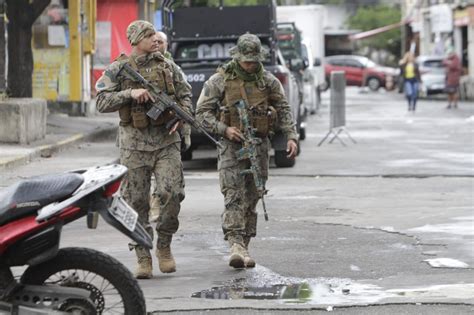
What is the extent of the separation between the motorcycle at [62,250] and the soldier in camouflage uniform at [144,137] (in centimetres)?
269

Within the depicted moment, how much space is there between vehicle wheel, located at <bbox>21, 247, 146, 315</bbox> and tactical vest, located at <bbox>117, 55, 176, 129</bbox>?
281cm

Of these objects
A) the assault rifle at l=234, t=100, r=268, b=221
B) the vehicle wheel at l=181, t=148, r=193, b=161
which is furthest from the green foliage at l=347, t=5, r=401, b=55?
the assault rifle at l=234, t=100, r=268, b=221

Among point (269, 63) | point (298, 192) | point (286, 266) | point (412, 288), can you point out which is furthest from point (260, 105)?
point (269, 63)

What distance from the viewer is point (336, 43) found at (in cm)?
8806

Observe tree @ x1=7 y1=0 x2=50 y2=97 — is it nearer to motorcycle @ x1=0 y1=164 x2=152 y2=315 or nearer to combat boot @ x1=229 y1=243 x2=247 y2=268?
combat boot @ x1=229 y1=243 x2=247 y2=268

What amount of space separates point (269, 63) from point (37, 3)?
4.78 m

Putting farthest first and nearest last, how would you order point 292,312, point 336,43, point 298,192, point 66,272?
point 336,43
point 298,192
point 292,312
point 66,272

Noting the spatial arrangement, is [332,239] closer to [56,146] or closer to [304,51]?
[56,146]

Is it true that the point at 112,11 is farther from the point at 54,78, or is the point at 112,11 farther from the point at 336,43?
the point at 336,43

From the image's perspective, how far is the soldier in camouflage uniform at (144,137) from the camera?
31.4 feet

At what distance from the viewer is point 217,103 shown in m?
10.3

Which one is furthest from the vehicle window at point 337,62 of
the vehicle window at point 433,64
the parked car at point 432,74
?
the vehicle window at point 433,64

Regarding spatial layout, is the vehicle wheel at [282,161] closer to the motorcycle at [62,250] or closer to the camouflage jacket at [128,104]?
the camouflage jacket at [128,104]

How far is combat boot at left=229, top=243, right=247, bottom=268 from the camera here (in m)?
9.99
